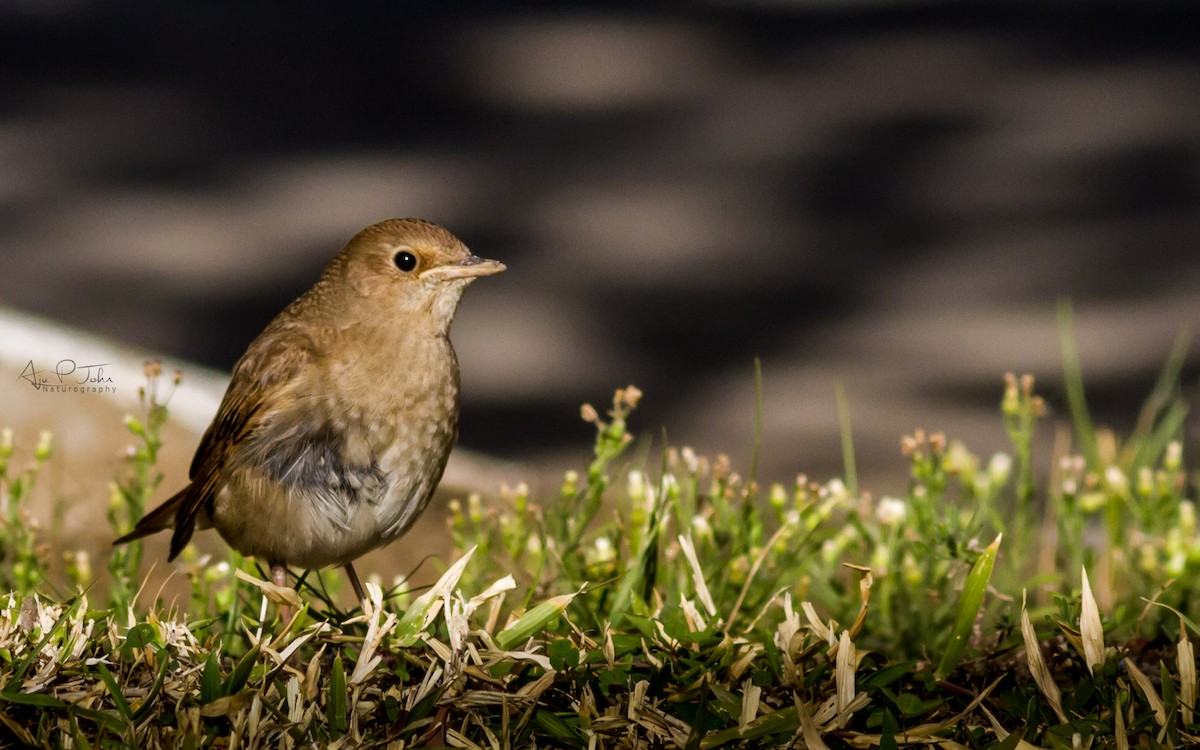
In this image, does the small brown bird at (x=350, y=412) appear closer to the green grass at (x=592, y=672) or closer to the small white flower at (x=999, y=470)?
the green grass at (x=592, y=672)

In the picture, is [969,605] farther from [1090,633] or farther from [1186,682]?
[1186,682]

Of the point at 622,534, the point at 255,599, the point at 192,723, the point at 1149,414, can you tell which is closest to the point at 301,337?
the point at 255,599

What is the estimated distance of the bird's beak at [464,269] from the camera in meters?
2.72

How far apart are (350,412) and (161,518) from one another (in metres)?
0.71

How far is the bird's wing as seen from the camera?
2.87m

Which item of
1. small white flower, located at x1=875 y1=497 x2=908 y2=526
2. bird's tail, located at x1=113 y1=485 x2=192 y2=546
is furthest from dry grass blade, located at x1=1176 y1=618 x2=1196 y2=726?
bird's tail, located at x1=113 y1=485 x2=192 y2=546

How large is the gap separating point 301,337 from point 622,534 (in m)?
0.90

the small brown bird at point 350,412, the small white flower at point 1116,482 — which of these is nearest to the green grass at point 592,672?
the small brown bird at point 350,412

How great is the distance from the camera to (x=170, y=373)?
4.39m

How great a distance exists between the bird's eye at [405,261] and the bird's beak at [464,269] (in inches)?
1.3

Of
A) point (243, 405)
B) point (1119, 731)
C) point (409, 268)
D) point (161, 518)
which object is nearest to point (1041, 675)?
point (1119, 731)

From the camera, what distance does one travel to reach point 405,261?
9.41 ft

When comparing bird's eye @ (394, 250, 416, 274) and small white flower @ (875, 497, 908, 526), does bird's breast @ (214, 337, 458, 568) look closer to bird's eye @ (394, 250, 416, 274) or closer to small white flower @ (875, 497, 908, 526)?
bird's eye @ (394, 250, 416, 274)

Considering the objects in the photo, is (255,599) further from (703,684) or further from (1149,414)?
(1149,414)
